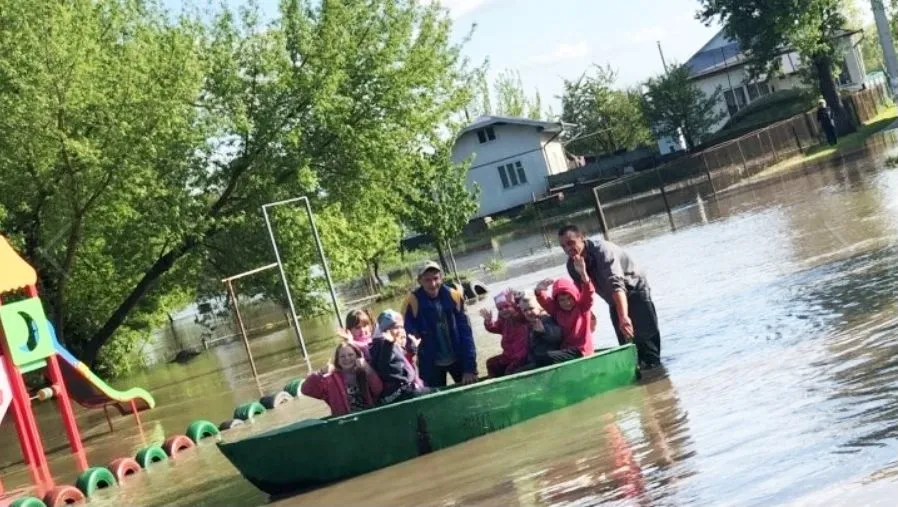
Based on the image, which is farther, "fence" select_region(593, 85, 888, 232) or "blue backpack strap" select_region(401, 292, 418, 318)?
"fence" select_region(593, 85, 888, 232)

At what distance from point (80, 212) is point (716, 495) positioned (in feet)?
75.9

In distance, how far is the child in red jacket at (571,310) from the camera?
45.7 ft

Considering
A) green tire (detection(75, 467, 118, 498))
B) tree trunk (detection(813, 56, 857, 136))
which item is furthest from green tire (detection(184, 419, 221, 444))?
tree trunk (detection(813, 56, 857, 136))

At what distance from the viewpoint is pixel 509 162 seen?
80.4m

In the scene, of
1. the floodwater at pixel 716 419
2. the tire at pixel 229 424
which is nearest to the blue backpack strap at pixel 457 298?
the floodwater at pixel 716 419

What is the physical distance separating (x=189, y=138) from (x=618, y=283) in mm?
18442

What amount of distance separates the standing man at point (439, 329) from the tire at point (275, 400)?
7.23 metres

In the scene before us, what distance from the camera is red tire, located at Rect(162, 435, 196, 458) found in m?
18.0

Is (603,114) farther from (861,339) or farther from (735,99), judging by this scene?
(861,339)

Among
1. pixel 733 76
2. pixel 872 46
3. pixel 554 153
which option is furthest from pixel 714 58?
pixel 872 46

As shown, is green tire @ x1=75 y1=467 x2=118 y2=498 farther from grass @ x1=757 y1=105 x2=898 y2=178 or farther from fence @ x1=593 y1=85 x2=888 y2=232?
grass @ x1=757 y1=105 x2=898 y2=178

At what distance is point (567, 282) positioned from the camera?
548 inches

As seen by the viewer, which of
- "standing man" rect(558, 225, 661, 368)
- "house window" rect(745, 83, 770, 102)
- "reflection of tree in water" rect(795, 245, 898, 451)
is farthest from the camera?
"house window" rect(745, 83, 770, 102)

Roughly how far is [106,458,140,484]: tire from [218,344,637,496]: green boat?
14.8 ft
